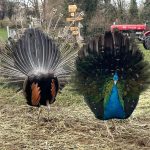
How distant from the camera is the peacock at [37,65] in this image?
14.3ft

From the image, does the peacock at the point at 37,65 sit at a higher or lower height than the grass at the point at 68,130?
higher

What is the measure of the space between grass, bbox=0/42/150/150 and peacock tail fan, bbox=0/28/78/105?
30cm

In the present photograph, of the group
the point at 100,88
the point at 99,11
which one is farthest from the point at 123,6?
the point at 100,88

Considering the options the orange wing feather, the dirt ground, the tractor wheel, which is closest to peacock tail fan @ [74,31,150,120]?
the dirt ground

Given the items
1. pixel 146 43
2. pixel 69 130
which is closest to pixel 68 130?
pixel 69 130

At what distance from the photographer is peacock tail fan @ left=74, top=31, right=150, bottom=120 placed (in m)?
3.74

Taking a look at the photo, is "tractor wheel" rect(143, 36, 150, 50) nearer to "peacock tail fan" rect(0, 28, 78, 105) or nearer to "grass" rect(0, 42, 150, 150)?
"grass" rect(0, 42, 150, 150)

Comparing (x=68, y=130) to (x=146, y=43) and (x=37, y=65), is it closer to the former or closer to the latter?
(x=37, y=65)

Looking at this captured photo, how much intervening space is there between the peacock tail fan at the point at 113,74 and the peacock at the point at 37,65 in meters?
0.67

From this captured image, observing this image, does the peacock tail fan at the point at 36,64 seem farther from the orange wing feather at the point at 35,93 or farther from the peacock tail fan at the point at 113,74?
the peacock tail fan at the point at 113,74

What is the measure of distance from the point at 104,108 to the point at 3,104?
94.3 inches

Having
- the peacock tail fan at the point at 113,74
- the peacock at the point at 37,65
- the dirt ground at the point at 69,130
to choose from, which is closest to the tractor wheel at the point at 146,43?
the dirt ground at the point at 69,130

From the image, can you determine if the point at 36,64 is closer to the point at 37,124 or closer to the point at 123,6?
the point at 37,124

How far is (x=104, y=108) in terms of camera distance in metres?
3.78
